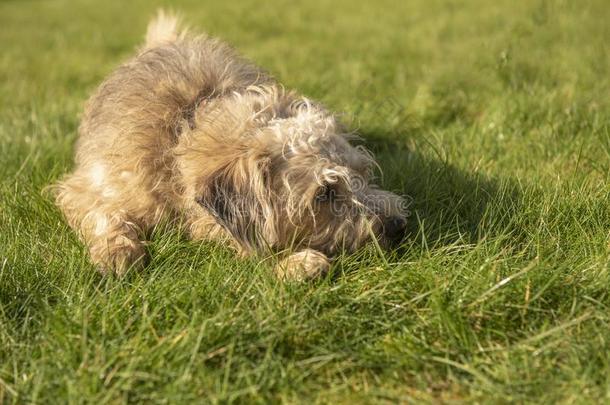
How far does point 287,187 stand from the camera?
3.37 m

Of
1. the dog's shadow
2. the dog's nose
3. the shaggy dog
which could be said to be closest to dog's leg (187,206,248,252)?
the shaggy dog

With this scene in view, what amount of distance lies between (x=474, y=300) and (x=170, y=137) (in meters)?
1.69

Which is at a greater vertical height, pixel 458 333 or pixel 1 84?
pixel 458 333

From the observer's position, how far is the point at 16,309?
10.2 ft

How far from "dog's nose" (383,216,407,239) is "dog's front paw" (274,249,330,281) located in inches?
14.9

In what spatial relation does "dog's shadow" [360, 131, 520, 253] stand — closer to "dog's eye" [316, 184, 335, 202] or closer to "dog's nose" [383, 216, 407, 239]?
"dog's nose" [383, 216, 407, 239]

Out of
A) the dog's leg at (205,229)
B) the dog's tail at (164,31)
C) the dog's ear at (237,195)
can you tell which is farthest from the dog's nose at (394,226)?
the dog's tail at (164,31)

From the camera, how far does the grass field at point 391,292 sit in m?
2.66

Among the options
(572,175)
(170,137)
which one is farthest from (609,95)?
(170,137)

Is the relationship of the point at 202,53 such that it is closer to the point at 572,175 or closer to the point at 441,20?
the point at 572,175

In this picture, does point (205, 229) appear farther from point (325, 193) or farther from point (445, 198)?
point (445, 198)

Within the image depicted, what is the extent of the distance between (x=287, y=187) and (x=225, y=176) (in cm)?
29

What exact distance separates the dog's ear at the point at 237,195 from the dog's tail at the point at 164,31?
1.92 m

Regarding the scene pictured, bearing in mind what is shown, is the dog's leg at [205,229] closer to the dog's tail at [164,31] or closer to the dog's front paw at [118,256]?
the dog's front paw at [118,256]
